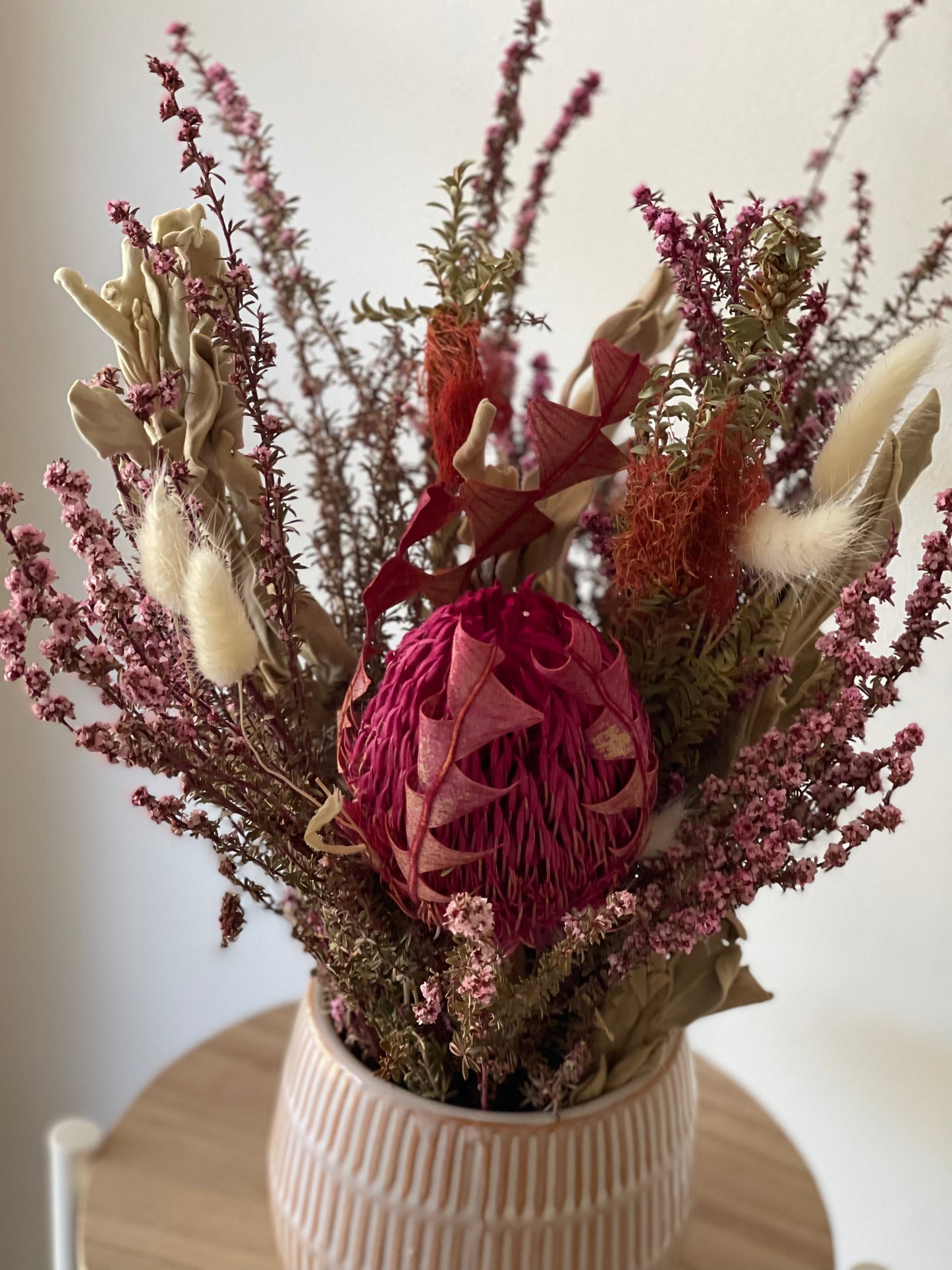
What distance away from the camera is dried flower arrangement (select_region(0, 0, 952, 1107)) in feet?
1.11

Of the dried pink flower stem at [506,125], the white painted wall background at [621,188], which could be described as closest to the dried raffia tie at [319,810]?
the dried pink flower stem at [506,125]

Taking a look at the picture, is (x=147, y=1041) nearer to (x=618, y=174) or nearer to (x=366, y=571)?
(x=366, y=571)

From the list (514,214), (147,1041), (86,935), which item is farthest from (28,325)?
(147,1041)

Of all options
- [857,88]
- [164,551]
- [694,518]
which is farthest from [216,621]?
[857,88]

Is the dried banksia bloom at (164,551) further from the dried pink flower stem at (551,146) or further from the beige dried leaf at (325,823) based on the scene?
the dried pink flower stem at (551,146)

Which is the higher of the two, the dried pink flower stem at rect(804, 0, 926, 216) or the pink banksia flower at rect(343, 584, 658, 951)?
the dried pink flower stem at rect(804, 0, 926, 216)

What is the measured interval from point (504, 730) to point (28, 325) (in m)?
0.60

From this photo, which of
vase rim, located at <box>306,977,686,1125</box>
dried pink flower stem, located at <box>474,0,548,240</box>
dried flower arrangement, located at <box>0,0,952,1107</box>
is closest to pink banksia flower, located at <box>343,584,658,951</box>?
dried flower arrangement, located at <box>0,0,952,1107</box>

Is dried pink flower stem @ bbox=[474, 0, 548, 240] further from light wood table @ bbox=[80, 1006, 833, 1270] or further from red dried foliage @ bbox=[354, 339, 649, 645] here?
light wood table @ bbox=[80, 1006, 833, 1270]

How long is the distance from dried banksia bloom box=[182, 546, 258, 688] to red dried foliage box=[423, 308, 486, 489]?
96mm

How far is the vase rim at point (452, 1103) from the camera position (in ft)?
1.41

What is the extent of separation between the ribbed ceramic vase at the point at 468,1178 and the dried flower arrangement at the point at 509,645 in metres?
0.02

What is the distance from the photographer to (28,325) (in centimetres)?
78

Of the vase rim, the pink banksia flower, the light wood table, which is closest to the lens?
the pink banksia flower
